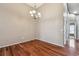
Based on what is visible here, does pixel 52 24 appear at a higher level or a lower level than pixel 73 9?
lower

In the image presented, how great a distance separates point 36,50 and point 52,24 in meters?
0.49

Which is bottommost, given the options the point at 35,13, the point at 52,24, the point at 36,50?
the point at 36,50

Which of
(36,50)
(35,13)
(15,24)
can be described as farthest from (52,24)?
(15,24)

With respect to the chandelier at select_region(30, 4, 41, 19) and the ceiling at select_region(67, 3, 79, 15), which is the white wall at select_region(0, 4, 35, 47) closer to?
the chandelier at select_region(30, 4, 41, 19)

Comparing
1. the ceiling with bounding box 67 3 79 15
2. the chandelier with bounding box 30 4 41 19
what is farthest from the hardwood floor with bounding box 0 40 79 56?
the ceiling with bounding box 67 3 79 15

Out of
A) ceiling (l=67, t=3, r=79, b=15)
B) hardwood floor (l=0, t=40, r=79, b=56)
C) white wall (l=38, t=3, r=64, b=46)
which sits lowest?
hardwood floor (l=0, t=40, r=79, b=56)

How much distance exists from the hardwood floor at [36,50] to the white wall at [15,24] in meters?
0.08

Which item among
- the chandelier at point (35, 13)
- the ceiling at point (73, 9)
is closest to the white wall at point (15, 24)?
the chandelier at point (35, 13)

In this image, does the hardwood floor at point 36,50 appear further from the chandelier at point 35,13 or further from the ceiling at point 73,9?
the ceiling at point 73,9

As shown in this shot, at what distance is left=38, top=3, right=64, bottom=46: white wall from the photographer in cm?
135

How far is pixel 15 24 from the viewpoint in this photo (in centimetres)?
137

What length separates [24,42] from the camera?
139 cm

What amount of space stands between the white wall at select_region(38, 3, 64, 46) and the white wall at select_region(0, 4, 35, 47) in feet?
0.61

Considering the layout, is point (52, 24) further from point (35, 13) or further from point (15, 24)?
point (15, 24)
